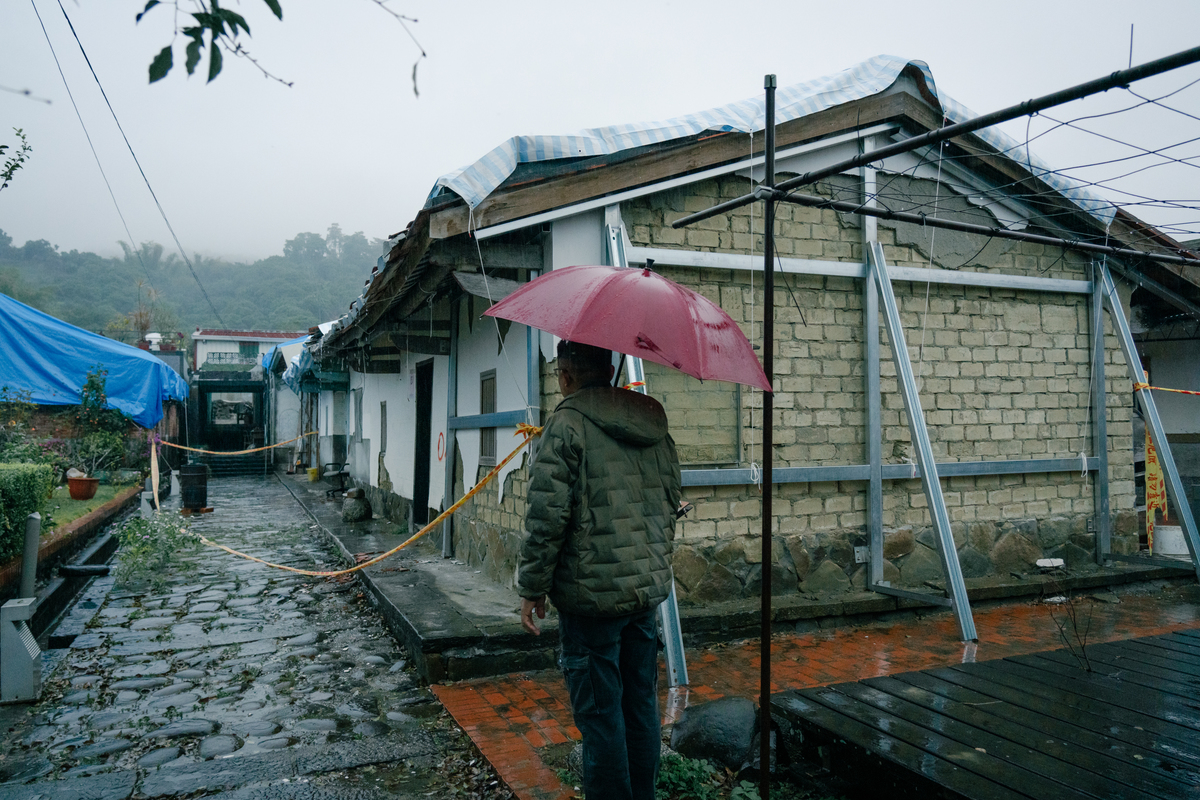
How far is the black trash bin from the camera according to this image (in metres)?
14.3

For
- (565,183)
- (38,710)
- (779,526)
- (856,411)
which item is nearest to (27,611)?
(38,710)

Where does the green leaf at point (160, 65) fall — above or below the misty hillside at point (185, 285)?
below

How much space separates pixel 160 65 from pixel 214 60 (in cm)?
13

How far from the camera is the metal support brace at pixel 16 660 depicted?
458 centimetres

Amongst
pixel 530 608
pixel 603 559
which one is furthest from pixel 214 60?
pixel 530 608

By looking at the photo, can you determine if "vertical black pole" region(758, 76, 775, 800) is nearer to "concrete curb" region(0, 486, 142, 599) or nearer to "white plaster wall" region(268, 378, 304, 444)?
"concrete curb" region(0, 486, 142, 599)

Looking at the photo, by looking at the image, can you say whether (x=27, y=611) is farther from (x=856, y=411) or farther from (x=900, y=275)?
(x=900, y=275)

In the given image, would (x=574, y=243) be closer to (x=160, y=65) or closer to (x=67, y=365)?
(x=160, y=65)

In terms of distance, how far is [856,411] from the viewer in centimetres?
671

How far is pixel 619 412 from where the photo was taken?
2.98 m

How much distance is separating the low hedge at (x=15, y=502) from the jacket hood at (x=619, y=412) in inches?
210

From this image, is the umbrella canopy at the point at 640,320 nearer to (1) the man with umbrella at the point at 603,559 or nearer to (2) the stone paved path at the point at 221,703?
(1) the man with umbrella at the point at 603,559

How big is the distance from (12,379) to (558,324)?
13.7 metres

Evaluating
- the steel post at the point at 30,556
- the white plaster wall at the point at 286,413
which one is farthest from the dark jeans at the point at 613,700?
the white plaster wall at the point at 286,413
